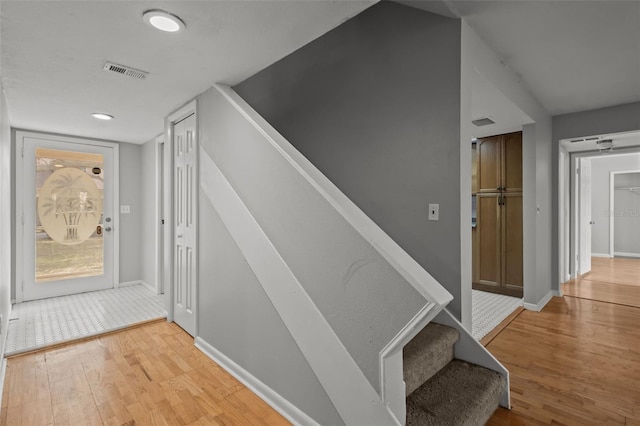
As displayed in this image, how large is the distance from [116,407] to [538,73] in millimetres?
4249

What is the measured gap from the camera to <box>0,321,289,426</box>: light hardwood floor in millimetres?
1882

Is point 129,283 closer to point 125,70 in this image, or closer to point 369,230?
point 125,70

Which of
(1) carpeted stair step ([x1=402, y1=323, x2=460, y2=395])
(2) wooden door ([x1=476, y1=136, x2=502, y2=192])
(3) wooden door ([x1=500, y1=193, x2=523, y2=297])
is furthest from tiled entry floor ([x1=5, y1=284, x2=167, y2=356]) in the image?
(2) wooden door ([x1=476, y1=136, x2=502, y2=192])

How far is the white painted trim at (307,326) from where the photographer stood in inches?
55.6

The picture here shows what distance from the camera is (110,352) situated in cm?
272

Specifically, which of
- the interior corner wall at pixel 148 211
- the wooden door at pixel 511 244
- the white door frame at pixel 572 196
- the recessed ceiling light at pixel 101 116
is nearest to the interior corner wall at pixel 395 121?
the recessed ceiling light at pixel 101 116

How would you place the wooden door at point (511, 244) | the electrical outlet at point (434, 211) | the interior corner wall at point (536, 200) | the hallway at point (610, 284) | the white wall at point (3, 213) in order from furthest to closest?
the hallway at point (610, 284) < the wooden door at point (511, 244) < the interior corner wall at point (536, 200) < the white wall at point (3, 213) < the electrical outlet at point (434, 211)

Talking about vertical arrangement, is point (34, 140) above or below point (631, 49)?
below

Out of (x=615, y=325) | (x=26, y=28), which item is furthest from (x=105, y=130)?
(x=615, y=325)

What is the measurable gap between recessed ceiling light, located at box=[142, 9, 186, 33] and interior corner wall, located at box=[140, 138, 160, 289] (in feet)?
9.74

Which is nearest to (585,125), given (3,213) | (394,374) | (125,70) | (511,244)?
(511,244)

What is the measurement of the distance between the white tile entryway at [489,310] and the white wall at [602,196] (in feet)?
18.0

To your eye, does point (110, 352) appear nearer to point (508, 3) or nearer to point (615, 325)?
point (508, 3)

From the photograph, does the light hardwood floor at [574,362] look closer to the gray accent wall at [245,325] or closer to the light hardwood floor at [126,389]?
the gray accent wall at [245,325]
